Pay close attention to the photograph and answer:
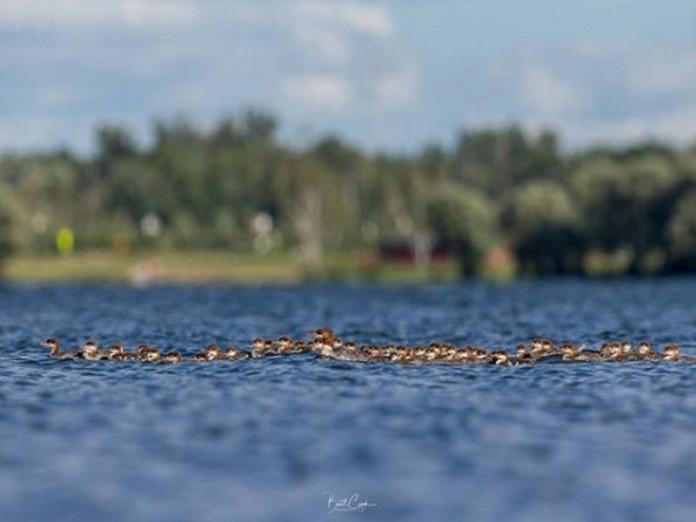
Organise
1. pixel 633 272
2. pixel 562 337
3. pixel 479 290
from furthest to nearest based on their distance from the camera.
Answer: pixel 633 272, pixel 479 290, pixel 562 337

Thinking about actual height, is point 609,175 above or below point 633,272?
above

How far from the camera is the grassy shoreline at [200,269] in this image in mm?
155875

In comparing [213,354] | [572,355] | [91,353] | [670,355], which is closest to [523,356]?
[572,355]

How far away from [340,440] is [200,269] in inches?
5262

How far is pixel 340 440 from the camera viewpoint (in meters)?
30.3

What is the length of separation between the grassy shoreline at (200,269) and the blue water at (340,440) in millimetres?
Result: 99689

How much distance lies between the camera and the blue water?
2509cm

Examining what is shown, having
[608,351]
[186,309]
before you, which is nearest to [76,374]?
[608,351]

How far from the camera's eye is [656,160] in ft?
529

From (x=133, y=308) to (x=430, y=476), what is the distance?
213 ft

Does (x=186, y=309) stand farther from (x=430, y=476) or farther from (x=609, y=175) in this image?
(x=609, y=175)

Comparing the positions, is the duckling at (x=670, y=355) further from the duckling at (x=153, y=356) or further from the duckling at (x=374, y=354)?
the duckling at (x=153, y=356)

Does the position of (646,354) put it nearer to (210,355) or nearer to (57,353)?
(210,355)

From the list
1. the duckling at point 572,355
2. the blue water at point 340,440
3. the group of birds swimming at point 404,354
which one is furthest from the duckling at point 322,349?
the duckling at point 572,355
